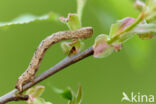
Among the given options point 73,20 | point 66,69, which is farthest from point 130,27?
point 66,69

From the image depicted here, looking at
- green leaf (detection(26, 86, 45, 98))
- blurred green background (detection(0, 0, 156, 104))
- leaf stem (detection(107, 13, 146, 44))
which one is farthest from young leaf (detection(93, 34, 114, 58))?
blurred green background (detection(0, 0, 156, 104))

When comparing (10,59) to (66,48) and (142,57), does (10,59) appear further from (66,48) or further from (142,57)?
(66,48)

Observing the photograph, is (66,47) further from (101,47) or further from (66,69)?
(66,69)

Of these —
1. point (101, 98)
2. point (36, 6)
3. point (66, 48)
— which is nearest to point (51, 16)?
point (66, 48)

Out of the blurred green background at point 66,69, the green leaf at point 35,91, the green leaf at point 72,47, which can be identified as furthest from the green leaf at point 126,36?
the blurred green background at point 66,69

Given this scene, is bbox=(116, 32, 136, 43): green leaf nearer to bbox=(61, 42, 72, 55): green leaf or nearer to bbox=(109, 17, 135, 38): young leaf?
bbox=(109, 17, 135, 38): young leaf
